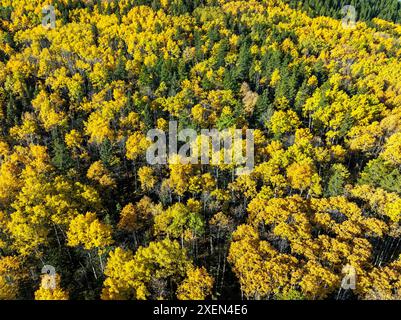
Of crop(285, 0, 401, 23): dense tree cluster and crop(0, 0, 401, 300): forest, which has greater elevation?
crop(285, 0, 401, 23): dense tree cluster

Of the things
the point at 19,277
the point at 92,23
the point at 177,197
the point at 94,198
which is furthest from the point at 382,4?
the point at 19,277

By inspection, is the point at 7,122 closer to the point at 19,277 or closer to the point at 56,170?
the point at 56,170

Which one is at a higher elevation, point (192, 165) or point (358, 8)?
point (358, 8)

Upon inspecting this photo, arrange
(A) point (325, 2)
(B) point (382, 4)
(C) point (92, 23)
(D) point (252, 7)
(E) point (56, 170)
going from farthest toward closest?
(B) point (382, 4)
(A) point (325, 2)
(D) point (252, 7)
(C) point (92, 23)
(E) point (56, 170)

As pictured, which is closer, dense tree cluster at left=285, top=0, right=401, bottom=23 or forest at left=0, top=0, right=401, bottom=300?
forest at left=0, top=0, right=401, bottom=300

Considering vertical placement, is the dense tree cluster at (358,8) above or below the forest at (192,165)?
above

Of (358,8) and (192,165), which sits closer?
(192,165)

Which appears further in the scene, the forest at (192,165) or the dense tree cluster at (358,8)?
the dense tree cluster at (358,8)
